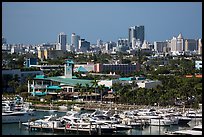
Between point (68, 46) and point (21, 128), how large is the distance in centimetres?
3594

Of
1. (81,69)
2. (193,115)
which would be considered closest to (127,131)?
(193,115)

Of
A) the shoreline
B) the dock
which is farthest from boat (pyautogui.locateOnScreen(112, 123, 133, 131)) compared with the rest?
the shoreline

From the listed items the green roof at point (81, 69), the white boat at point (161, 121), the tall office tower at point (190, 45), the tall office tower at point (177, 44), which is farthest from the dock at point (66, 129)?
the tall office tower at point (190, 45)

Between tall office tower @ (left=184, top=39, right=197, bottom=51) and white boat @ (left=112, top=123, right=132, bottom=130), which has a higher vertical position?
→ tall office tower @ (left=184, top=39, right=197, bottom=51)

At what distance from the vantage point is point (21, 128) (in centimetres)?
662

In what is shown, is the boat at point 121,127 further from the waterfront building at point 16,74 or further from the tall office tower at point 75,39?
the tall office tower at point 75,39

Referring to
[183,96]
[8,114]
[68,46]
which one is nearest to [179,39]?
[68,46]

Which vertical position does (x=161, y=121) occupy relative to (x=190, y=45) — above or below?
below

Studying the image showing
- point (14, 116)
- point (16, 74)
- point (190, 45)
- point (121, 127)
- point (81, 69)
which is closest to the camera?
point (121, 127)

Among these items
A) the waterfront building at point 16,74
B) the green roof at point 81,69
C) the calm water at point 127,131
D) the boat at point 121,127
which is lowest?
the calm water at point 127,131

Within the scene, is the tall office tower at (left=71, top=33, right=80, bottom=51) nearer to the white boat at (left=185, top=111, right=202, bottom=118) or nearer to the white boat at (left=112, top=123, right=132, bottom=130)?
the white boat at (left=185, top=111, right=202, bottom=118)

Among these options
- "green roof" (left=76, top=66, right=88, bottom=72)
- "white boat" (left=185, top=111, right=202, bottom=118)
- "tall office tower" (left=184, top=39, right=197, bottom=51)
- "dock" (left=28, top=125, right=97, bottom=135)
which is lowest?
"dock" (left=28, top=125, right=97, bottom=135)

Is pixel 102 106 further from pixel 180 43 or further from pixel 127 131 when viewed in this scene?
pixel 180 43

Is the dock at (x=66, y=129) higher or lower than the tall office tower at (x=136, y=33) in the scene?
lower
